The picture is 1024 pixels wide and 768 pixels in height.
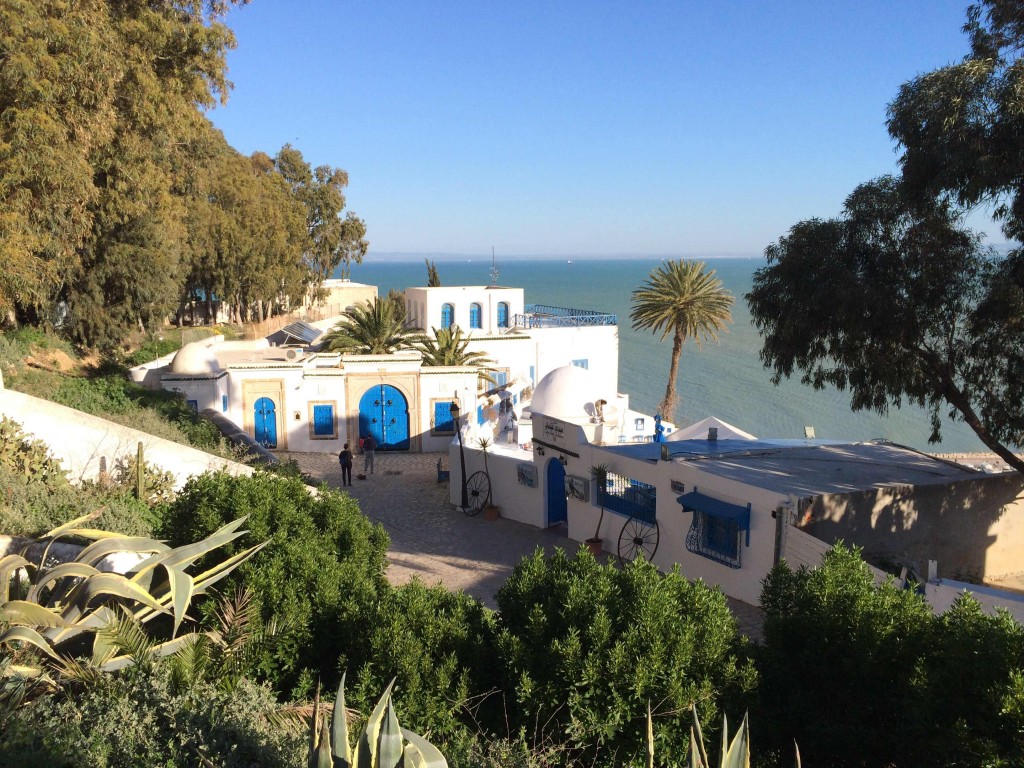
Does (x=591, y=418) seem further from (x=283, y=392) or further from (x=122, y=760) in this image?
(x=122, y=760)

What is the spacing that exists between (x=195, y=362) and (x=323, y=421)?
4.39 meters

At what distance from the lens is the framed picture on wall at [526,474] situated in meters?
18.6

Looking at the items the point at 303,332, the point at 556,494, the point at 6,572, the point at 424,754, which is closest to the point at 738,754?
the point at 424,754

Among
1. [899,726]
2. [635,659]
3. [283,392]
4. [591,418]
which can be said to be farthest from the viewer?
[283,392]

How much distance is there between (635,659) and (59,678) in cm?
417

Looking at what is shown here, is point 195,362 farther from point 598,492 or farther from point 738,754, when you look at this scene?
point 738,754

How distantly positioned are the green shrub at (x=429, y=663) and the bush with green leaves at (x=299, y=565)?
306mm

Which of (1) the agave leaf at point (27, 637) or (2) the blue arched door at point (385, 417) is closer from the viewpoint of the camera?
(1) the agave leaf at point (27, 637)

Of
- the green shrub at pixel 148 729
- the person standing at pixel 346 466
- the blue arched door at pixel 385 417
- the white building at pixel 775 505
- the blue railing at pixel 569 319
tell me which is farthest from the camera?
the blue railing at pixel 569 319

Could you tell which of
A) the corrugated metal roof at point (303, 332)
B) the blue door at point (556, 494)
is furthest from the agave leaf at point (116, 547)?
the corrugated metal roof at point (303, 332)

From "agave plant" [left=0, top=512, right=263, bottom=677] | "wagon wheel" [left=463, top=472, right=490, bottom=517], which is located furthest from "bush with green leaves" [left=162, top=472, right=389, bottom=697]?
"wagon wheel" [left=463, top=472, right=490, bottom=517]

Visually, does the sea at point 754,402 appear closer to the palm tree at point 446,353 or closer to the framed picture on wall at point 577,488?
the palm tree at point 446,353

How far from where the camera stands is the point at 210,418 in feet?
74.4

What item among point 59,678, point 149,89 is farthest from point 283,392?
point 59,678
